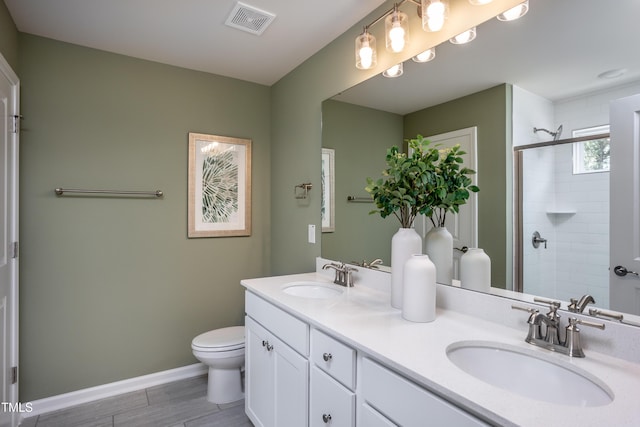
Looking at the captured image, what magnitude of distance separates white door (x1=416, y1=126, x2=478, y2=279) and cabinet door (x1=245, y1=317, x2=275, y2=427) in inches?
39.8

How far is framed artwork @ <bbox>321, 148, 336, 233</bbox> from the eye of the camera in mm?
2188

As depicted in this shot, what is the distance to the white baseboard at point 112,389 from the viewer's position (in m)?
2.14

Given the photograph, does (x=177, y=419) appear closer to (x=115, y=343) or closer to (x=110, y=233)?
(x=115, y=343)

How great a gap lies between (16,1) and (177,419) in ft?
8.19

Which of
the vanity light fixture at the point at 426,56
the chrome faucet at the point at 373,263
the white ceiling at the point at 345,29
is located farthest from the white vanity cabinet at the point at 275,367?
the vanity light fixture at the point at 426,56

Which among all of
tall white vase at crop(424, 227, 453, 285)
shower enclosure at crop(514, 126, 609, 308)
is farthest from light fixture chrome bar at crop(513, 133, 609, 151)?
tall white vase at crop(424, 227, 453, 285)

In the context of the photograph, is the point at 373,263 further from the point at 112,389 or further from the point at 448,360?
the point at 112,389

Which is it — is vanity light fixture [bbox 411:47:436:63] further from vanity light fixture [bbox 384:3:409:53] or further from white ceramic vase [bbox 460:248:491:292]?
white ceramic vase [bbox 460:248:491:292]

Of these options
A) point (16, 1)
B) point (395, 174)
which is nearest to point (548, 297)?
point (395, 174)

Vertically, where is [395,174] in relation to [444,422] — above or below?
above

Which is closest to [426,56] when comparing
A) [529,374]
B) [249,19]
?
[249,19]

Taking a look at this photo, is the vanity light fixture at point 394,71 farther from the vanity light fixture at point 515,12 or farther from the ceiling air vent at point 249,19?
the ceiling air vent at point 249,19

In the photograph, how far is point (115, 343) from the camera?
2.36 metres

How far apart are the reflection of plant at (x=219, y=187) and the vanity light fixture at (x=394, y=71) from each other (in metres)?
1.49
